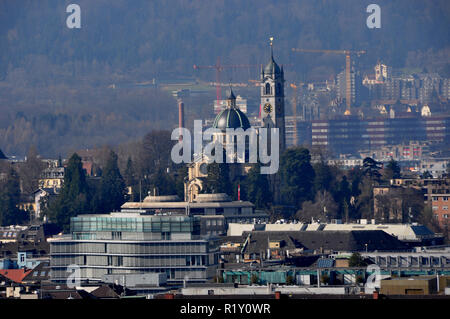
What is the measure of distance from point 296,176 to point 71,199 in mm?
26116

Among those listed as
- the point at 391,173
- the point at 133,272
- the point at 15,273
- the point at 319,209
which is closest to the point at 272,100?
the point at 391,173

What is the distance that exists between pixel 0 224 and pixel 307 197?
28.3m

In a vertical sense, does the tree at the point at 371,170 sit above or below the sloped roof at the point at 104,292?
above

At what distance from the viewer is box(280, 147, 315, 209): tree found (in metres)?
173

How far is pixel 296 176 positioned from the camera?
174 metres

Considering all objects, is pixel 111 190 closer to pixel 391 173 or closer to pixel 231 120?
pixel 231 120

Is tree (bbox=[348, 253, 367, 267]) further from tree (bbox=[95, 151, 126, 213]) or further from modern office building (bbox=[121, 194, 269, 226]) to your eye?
tree (bbox=[95, 151, 126, 213])

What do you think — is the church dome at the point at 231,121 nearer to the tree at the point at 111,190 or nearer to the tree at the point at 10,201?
the tree at the point at 111,190

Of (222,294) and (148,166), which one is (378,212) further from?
(222,294)

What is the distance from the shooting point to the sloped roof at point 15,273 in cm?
10062

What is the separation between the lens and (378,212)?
154 metres

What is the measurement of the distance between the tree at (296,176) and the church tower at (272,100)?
1261 cm

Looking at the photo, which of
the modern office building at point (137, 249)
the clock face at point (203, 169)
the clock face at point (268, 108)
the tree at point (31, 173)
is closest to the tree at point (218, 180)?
the clock face at point (203, 169)
